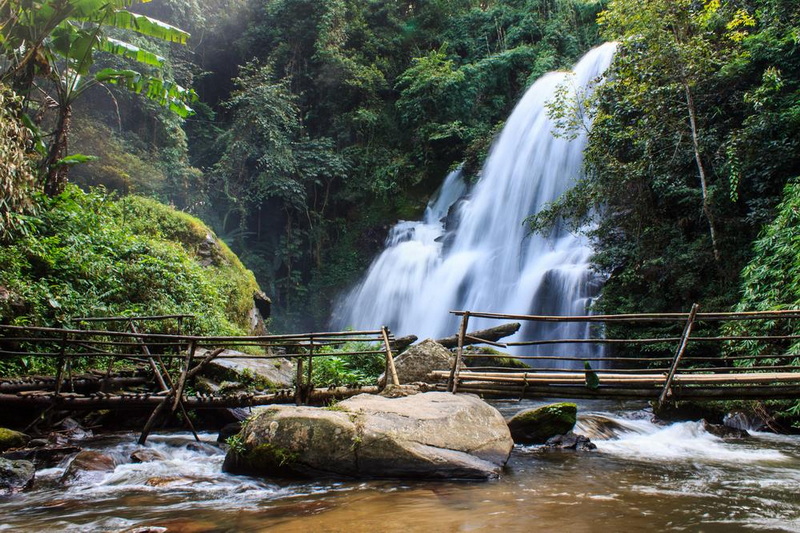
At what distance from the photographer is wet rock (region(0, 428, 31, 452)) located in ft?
16.4

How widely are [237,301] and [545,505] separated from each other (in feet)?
33.9

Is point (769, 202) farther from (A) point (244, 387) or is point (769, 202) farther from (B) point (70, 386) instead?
(B) point (70, 386)

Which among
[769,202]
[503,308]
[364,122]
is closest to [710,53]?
[769,202]

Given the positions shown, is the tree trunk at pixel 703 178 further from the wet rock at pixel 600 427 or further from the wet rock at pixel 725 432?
the wet rock at pixel 600 427

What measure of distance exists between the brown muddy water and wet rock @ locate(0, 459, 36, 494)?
12 cm

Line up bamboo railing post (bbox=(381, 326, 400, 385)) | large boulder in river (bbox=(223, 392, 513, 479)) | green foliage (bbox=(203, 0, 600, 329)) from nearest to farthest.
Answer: large boulder in river (bbox=(223, 392, 513, 479)) < bamboo railing post (bbox=(381, 326, 400, 385)) < green foliage (bbox=(203, 0, 600, 329))

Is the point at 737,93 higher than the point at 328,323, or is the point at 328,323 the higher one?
the point at 737,93

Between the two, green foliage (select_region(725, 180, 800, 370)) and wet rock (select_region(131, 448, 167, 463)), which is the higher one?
green foliage (select_region(725, 180, 800, 370))

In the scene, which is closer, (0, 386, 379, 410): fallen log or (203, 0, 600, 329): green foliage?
(0, 386, 379, 410): fallen log

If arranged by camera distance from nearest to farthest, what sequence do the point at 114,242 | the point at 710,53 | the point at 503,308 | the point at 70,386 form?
1. the point at 70,386
2. the point at 114,242
3. the point at 710,53
4. the point at 503,308

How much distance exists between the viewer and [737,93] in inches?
429

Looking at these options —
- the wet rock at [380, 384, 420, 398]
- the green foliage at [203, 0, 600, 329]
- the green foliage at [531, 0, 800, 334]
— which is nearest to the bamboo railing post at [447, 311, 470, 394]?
the wet rock at [380, 384, 420, 398]

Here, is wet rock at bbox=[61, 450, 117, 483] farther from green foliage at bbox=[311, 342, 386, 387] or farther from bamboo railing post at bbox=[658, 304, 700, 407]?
bamboo railing post at bbox=[658, 304, 700, 407]

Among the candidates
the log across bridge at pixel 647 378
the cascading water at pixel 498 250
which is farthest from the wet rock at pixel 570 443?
the cascading water at pixel 498 250
